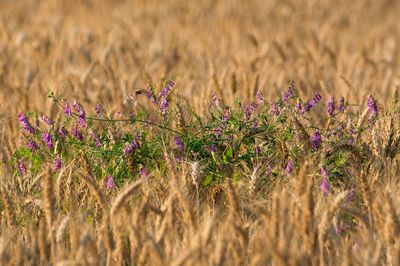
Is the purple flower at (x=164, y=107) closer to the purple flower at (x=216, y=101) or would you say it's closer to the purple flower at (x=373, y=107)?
the purple flower at (x=216, y=101)

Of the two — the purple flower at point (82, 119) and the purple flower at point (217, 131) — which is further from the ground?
the purple flower at point (82, 119)

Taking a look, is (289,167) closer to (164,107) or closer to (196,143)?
(196,143)

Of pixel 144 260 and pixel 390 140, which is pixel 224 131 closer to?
pixel 390 140

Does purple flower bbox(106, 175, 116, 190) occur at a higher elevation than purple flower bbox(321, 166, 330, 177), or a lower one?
higher

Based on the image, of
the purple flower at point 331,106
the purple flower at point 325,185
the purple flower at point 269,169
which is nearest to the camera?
the purple flower at point 325,185

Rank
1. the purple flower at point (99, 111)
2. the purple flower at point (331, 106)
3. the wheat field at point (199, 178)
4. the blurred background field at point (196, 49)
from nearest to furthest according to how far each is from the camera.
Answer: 1. the wheat field at point (199, 178)
2. the purple flower at point (99, 111)
3. the purple flower at point (331, 106)
4. the blurred background field at point (196, 49)

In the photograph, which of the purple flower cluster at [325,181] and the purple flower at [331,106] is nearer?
the purple flower cluster at [325,181]

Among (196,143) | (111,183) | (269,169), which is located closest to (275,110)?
(269,169)

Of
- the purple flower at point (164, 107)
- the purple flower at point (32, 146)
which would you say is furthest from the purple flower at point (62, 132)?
the purple flower at point (164, 107)

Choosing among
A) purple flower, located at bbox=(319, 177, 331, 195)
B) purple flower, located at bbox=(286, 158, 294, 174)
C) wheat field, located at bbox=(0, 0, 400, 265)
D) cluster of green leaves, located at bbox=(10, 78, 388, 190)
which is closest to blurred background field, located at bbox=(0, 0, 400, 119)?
wheat field, located at bbox=(0, 0, 400, 265)

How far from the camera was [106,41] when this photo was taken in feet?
20.3

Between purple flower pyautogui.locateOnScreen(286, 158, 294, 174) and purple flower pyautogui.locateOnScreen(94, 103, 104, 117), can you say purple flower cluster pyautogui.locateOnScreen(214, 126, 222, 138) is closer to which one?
purple flower pyautogui.locateOnScreen(286, 158, 294, 174)

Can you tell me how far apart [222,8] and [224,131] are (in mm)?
6126

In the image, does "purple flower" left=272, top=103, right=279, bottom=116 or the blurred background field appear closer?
"purple flower" left=272, top=103, right=279, bottom=116
